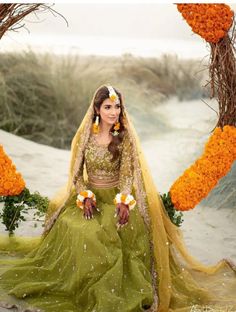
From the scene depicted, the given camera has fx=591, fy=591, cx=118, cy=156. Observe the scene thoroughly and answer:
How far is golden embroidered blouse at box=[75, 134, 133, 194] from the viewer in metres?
3.81

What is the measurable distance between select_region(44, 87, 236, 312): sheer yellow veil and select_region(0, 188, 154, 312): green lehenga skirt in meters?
0.09

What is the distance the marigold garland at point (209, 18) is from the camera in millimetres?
3820

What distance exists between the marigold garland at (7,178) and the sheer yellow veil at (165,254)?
0.30m

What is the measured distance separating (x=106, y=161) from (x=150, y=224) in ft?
1.64

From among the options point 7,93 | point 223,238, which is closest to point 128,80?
point 7,93

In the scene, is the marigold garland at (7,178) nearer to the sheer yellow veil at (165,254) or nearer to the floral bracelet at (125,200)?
the sheer yellow veil at (165,254)

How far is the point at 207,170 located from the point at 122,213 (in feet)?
2.47

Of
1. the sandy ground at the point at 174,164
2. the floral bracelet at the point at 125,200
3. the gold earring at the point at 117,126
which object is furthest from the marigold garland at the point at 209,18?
the sandy ground at the point at 174,164

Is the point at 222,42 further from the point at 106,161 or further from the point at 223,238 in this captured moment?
the point at 223,238

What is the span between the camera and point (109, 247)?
358 cm

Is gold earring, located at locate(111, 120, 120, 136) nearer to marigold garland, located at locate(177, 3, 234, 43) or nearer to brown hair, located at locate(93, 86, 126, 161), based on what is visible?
brown hair, located at locate(93, 86, 126, 161)

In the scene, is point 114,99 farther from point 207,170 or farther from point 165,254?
point 165,254

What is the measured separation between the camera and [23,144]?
7836 mm

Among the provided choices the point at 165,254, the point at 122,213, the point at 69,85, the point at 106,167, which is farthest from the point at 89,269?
the point at 69,85
